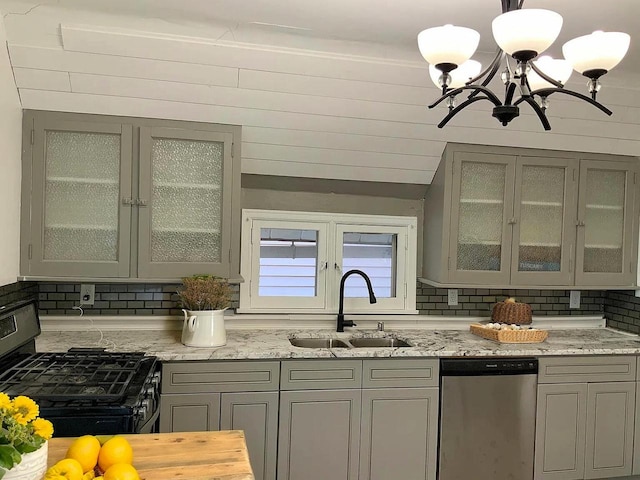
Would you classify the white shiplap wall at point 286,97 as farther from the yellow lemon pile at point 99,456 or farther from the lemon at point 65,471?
the lemon at point 65,471

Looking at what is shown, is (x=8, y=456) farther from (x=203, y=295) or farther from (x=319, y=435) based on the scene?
(x=319, y=435)

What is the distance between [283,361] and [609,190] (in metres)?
2.45

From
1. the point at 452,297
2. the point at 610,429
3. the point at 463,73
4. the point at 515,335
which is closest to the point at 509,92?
A: the point at 463,73

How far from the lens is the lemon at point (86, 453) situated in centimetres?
124

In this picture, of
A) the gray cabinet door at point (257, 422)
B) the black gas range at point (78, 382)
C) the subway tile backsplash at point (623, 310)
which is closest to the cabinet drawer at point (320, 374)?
the gray cabinet door at point (257, 422)

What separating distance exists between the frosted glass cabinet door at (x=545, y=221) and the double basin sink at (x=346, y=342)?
0.90 m

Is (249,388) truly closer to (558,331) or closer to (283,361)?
(283,361)

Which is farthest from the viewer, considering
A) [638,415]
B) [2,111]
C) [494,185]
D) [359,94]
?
[494,185]

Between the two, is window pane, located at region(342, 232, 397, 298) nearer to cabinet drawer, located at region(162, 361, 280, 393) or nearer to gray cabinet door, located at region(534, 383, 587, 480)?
cabinet drawer, located at region(162, 361, 280, 393)

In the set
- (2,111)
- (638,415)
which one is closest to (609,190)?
(638,415)

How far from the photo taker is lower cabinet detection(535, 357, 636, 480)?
3102 mm

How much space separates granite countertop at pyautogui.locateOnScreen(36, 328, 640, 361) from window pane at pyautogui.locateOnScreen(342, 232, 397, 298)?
0.30 m

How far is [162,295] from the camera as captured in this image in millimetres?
3340

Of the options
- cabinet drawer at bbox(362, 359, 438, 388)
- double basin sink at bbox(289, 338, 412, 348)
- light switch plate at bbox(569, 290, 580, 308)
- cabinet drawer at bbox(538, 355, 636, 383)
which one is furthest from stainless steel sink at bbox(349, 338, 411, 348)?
light switch plate at bbox(569, 290, 580, 308)
